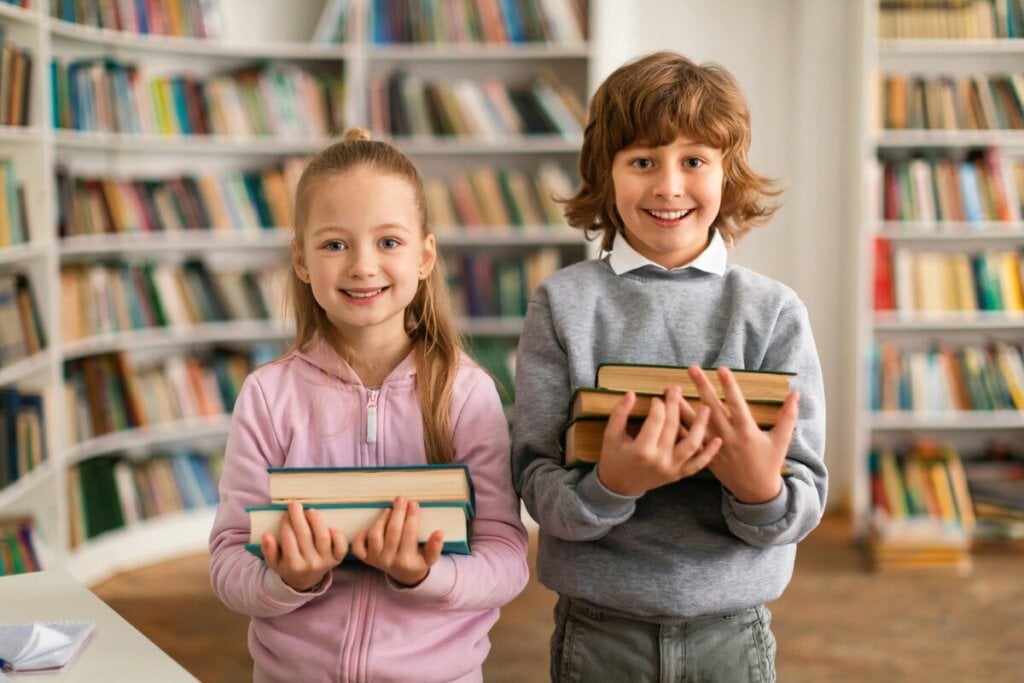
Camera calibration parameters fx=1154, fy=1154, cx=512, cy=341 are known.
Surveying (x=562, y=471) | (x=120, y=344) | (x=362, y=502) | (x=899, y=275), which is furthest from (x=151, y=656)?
(x=899, y=275)

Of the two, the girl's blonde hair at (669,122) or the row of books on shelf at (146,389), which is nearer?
the girl's blonde hair at (669,122)

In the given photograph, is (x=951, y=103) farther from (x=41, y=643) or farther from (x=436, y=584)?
(x=41, y=643)

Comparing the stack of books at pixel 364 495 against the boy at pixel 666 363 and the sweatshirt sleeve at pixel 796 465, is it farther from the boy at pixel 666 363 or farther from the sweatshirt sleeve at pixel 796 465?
the sweatshirt sleeve at pixel 796 465

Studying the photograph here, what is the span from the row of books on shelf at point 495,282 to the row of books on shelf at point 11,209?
150 cm

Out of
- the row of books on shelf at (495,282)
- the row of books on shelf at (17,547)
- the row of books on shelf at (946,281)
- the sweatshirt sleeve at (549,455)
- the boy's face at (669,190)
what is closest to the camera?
the sweatshirt sleeve at (549,455)

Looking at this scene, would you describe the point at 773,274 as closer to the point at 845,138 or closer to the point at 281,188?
the point at 845,138

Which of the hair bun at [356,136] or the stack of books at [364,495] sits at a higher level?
the hair bun at [356,136]

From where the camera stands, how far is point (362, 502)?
43.9 inches

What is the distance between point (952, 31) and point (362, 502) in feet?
11.9

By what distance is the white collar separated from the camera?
1.36 m

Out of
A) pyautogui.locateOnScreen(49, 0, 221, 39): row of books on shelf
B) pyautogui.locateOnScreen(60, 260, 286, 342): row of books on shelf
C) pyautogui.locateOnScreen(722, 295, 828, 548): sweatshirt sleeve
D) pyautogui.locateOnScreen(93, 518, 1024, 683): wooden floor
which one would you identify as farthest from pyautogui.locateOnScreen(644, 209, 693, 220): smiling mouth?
pyautogui.locateOnScreen(49, 0, 221, 39): row of books on shelf

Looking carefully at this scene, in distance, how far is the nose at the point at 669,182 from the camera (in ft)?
4.23

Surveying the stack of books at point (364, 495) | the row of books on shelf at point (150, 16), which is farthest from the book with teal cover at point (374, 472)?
the row of books on shelf at point (150, 16)

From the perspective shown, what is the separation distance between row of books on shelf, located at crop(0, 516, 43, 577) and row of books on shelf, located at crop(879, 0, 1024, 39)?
324cm
